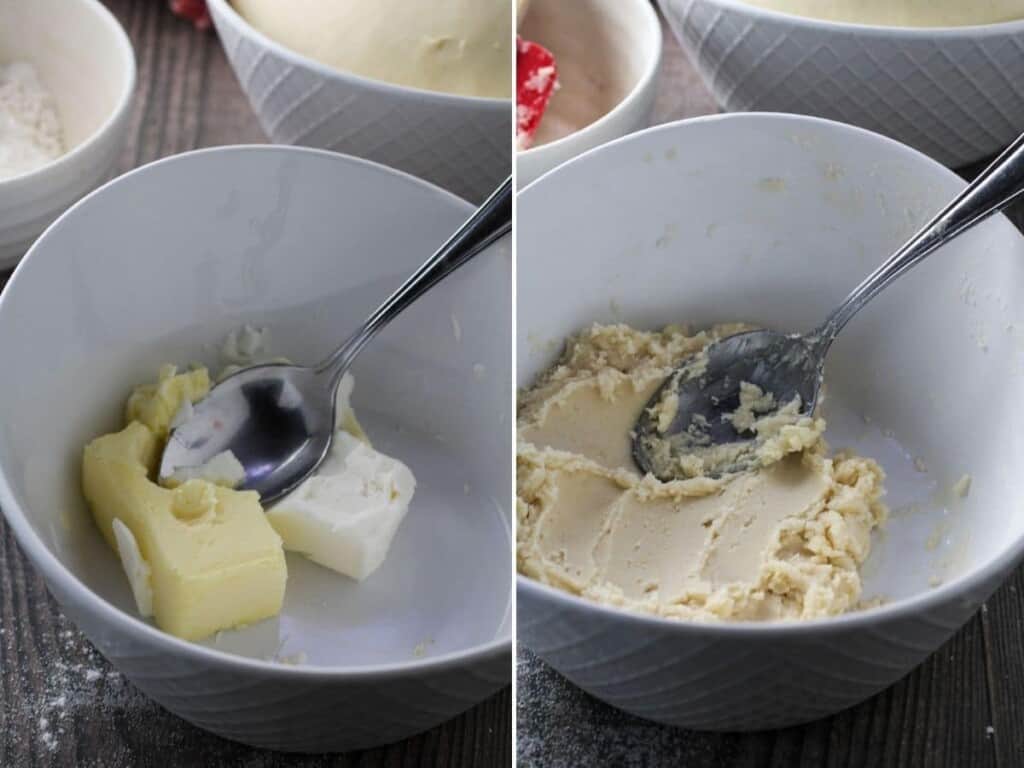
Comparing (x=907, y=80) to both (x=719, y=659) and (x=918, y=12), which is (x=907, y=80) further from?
(x=719, y=659)

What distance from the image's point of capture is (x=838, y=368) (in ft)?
1.15

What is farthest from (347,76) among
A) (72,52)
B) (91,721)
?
(91,721)

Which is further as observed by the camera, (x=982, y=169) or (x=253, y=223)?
(x=253, y=223)

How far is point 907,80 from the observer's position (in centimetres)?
33

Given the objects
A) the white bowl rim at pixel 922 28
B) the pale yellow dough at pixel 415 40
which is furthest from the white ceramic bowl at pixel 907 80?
the pale yellow dough at pixel 415 40

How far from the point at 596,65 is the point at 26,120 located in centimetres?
22

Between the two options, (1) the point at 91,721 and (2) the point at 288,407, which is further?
(2) the point at 288,407

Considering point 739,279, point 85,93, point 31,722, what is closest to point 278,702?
point 31,722

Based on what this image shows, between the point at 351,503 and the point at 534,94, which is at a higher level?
the point at 534,94

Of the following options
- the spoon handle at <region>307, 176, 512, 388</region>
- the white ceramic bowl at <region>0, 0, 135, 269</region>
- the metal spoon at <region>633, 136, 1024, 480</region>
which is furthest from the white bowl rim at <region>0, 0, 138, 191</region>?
the metal spoon at <region>633, 136, 1024, 480</region>

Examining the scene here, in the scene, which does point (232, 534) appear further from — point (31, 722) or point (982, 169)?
point (982, 169)

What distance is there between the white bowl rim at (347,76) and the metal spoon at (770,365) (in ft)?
0.36

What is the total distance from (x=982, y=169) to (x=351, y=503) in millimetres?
203

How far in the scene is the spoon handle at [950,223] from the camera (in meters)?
0.31
